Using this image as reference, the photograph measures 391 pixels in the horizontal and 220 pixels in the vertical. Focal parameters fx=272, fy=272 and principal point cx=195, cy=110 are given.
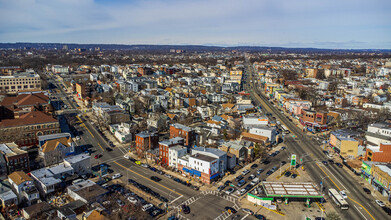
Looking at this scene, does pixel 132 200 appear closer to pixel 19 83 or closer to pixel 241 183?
pixel 241 183

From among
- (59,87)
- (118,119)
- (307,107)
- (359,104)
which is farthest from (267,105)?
(59,87)

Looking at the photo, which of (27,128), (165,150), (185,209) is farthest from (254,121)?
(27,128)

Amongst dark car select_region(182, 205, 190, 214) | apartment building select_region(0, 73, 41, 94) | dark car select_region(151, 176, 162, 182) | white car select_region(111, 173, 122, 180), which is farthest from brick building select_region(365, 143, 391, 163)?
apartment building select_region(0, 73, 41, 94)

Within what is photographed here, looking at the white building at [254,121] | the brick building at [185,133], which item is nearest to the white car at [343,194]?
the brick building at [185,133]

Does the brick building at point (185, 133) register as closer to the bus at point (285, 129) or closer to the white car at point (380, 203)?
the bus at point (285, 129)

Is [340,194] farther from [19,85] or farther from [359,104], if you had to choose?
[19,85]

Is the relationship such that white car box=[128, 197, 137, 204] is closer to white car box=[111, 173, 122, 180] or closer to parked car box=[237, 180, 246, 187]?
white car box=[111, 173, 122, 180]
